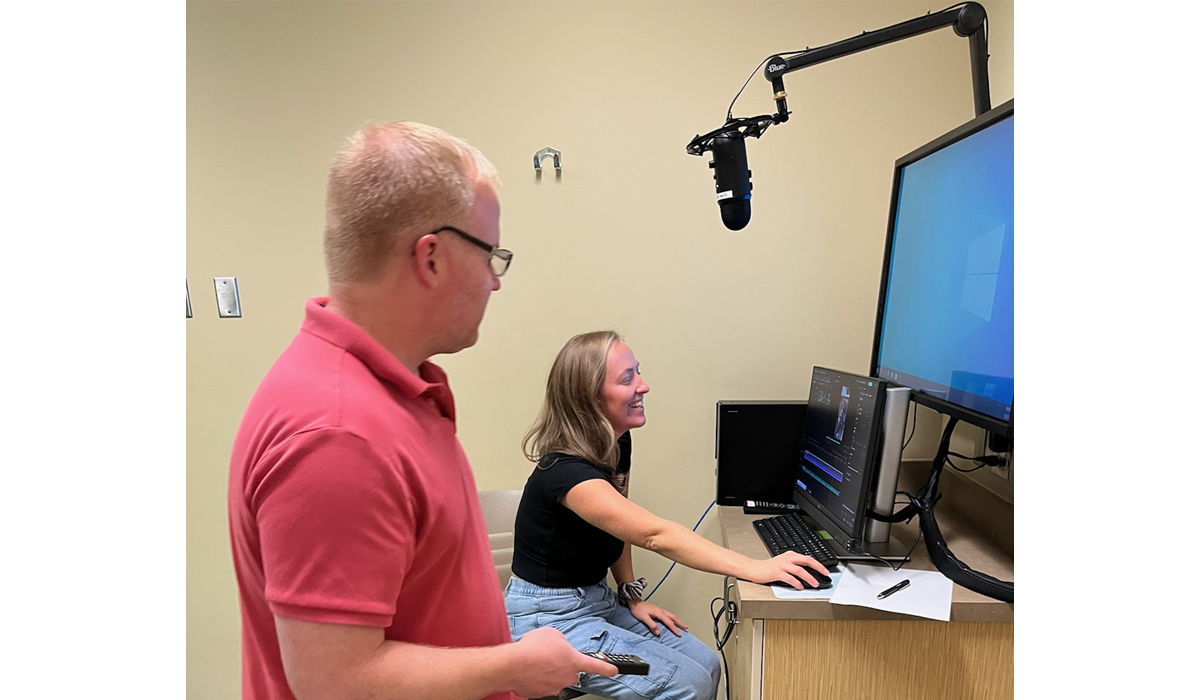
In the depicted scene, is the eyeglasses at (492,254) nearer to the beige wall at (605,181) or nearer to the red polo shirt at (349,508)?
the red polo shirt at (349,508)

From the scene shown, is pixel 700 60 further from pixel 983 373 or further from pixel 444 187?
pixel 444 187

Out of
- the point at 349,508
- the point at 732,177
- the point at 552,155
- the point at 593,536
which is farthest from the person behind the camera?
the point at 552,155

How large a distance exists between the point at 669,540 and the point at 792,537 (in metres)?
0.35

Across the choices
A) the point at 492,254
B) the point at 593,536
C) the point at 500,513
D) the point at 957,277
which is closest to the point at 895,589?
the point at 957,277

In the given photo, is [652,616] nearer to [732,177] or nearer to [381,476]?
[732,177]

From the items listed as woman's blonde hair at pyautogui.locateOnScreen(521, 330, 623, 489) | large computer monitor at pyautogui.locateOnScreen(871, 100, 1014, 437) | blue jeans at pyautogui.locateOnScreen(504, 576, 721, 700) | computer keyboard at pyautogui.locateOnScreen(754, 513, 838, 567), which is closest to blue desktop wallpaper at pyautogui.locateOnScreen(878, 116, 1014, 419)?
large computer monitor at pyautogui.locateOnScreen(871, 100, 1014, 437)

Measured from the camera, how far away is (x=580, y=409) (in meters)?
2.00

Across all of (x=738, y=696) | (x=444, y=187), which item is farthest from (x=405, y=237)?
(x=738, y=696)

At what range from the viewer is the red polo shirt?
2.50ft

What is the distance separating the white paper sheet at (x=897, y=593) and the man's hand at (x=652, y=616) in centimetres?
70

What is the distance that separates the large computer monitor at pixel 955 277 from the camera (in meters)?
1.42

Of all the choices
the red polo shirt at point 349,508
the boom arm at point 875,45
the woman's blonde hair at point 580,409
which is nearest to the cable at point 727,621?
the woman's blonde hair at point 580,409
